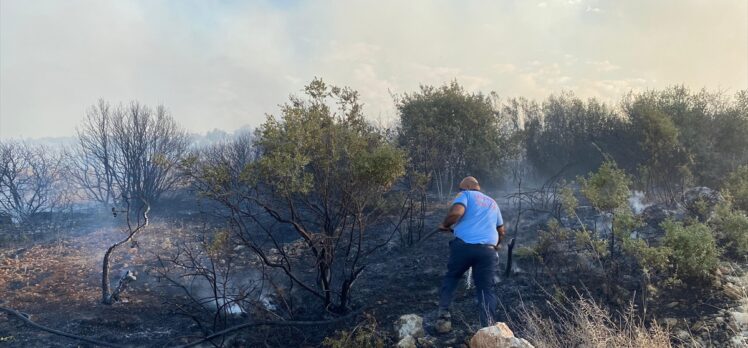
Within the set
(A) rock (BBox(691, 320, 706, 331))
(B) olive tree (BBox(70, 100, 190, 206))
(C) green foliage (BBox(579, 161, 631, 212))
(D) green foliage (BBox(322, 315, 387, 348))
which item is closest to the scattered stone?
(C) green foliage (BBox(579, 161, 631, 212))

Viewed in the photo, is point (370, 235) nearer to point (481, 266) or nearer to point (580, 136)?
point (481, 266)

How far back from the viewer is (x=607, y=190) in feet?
17.0

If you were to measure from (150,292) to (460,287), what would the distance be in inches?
166

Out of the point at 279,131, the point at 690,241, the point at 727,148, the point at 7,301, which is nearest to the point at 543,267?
the point at 690,241

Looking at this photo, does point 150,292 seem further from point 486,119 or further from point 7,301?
point 486,119

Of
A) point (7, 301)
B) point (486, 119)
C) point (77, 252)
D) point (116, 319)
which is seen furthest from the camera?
point (486, 119)

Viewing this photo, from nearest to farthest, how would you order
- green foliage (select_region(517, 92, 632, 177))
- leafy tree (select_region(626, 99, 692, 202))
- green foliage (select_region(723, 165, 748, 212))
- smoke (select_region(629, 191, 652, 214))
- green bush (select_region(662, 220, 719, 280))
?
green bush (select_region(662, 220, 719, 280)), green foliage (select_region(723, 165, 748, 212)), smoke (select_region(629, 191, 652, 214)), leafy tree (select_region(626, 99, 692, 202)), green foliage (select_region(517, 92, 632, 177))

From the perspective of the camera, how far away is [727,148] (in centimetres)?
1034

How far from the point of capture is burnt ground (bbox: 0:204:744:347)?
14.6 feet

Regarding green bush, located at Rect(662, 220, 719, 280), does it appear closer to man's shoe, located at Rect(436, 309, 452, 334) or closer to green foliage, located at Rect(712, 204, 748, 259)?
green foliage, located at Rect(712, 204, 748, 259)

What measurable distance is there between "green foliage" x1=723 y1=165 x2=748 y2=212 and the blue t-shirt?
4450mm

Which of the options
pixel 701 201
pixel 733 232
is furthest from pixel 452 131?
pixel 733 232

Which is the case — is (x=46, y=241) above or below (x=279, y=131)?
below

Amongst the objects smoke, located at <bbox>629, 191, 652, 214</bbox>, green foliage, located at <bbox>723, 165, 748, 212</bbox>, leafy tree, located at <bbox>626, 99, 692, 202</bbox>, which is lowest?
smoke, located at <bbox>629, 191, 652, 214</bbox>
